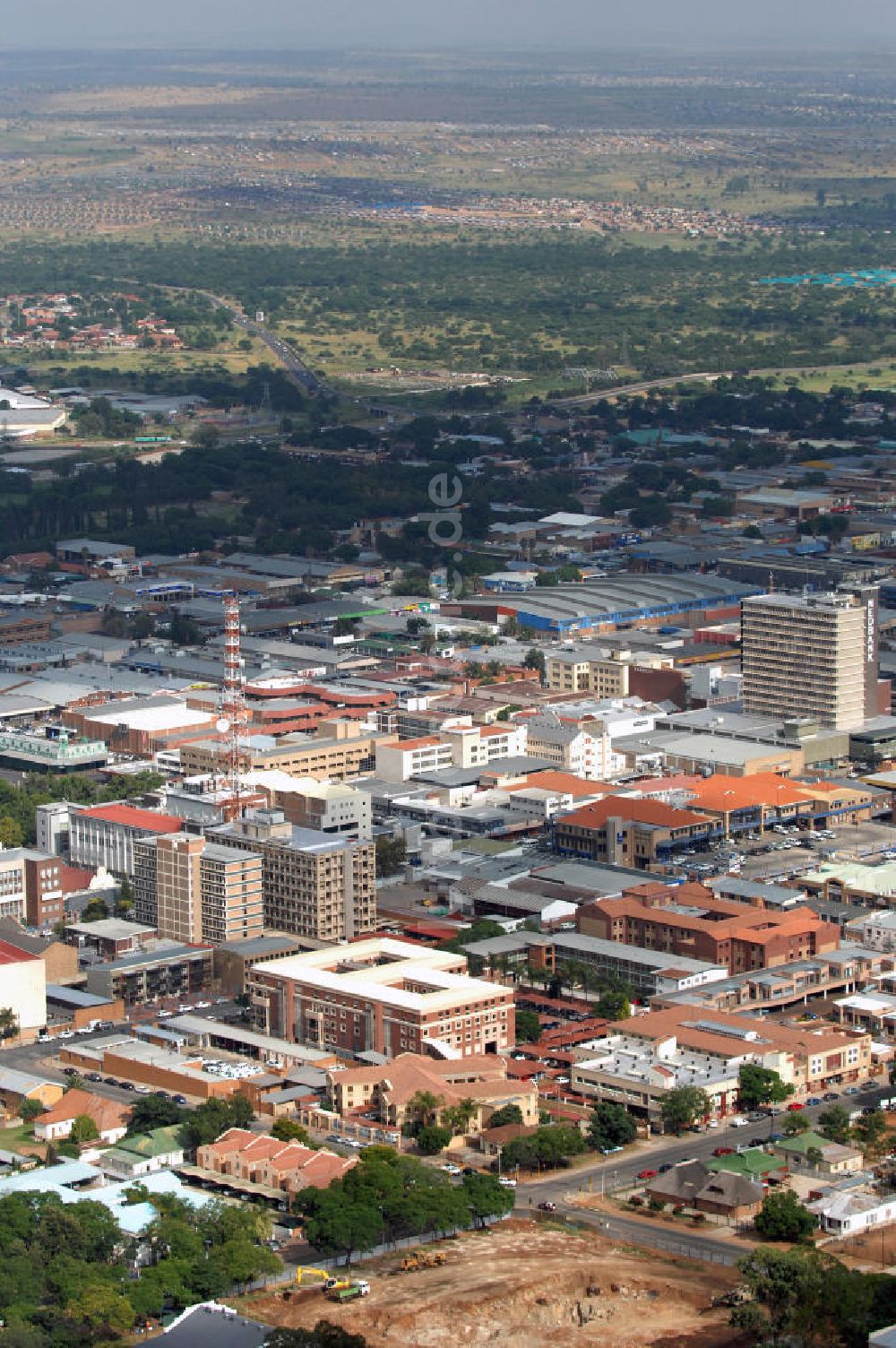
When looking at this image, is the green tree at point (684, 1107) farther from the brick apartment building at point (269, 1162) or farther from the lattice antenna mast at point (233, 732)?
the lattice antenna mast at point (233, 732)

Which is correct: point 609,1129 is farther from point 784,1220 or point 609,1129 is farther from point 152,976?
point 152,976

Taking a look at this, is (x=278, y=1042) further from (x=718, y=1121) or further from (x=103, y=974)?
(x=718, y=1121)

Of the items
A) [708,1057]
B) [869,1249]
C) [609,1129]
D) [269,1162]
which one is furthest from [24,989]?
[869,1249]

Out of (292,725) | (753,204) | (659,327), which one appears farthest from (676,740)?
(753,204)

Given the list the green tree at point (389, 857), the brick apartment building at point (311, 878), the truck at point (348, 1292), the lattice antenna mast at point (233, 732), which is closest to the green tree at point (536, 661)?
the lattice antenna mast at point (233, 732)

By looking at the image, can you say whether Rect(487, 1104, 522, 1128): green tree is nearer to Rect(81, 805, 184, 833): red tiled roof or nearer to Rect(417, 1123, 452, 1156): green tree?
Rect(417, 1123, 452, 1156): green tree

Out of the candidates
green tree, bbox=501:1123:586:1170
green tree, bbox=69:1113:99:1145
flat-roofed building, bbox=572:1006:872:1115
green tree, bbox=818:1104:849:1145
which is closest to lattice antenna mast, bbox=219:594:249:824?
flat-roofed building, bbox=572:1006:872:1115
